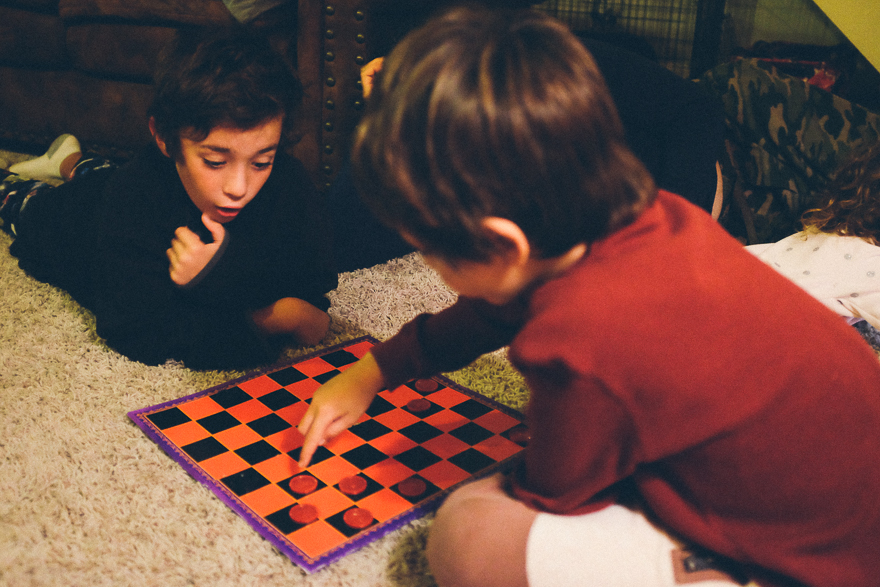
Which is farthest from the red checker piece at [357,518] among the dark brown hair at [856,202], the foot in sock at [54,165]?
the foot in sock at [54,165]

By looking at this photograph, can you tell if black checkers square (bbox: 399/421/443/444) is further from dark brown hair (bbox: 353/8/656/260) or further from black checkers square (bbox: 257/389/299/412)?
dark brown hair (bbox: 353/8/656/260)

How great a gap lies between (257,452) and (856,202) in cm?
114

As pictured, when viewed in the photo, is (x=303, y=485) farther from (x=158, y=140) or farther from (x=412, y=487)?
(x=158, y=140)

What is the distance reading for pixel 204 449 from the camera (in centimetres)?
80

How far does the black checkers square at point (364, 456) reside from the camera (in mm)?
792

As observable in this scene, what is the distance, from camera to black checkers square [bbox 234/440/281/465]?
0.79 meters

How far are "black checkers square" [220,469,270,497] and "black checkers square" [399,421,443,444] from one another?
0.19 metres

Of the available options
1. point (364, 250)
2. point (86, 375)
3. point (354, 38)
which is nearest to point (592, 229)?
point (86, 375)

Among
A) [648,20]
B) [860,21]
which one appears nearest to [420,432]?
[860,21]

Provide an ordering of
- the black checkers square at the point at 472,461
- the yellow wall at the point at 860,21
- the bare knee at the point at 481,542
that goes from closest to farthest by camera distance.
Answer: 1. the bare knee at the point at 481,542
2. the black checkers square at the point at 472,461
3. the yellow wall at the point at 860,21

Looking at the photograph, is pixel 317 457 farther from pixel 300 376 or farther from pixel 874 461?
pixel 874 461

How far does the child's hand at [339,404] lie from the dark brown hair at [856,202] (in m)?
0.96

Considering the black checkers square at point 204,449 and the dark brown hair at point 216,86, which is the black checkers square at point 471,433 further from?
the dark brown hair at point 216,86

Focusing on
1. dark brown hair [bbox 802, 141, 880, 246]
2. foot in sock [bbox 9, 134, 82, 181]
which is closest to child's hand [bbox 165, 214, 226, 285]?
foot in sock [bbox 9, 134, 82, 181]
